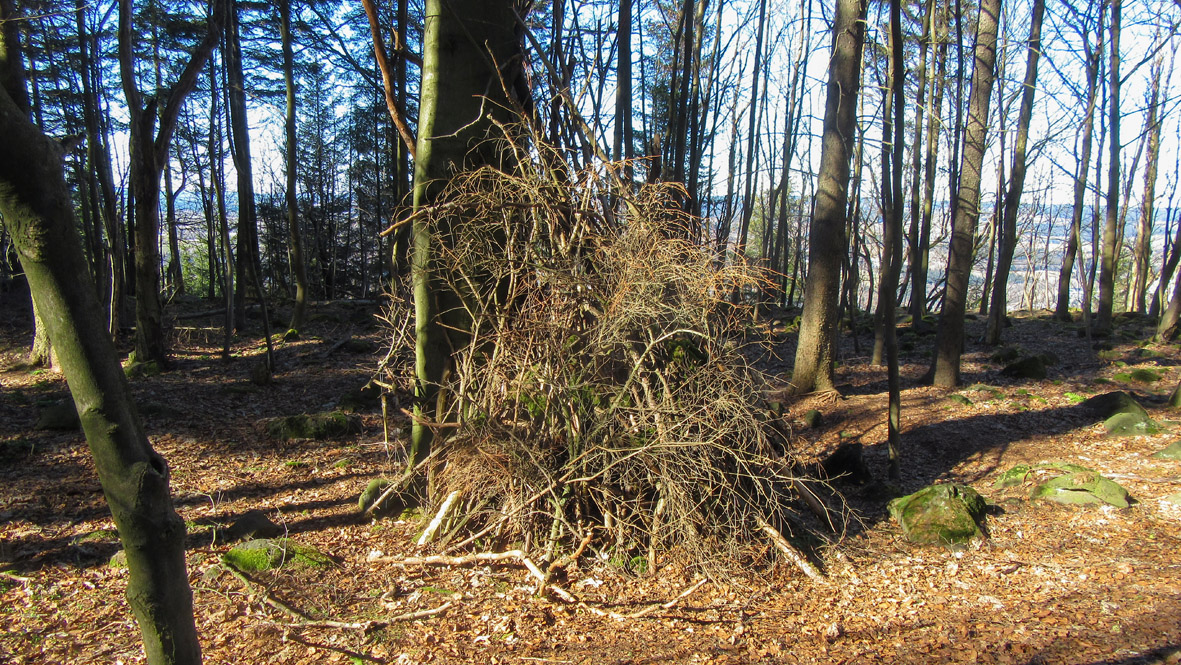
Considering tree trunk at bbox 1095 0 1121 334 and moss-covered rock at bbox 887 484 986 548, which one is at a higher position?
tree trunk at bbox 1095 0 1121 334

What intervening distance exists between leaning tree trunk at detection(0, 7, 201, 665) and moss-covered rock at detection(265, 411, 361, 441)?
18.0ft

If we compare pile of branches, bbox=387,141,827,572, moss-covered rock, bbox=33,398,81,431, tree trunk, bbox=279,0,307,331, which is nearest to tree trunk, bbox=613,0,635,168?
pile of branches, bbox=387,141,827,572

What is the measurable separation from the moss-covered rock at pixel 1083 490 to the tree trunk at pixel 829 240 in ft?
11.2

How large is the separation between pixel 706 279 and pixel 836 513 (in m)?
2.32

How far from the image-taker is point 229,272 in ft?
31.6

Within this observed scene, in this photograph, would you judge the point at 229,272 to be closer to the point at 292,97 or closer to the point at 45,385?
the point at 45,385

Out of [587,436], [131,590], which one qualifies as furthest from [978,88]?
[131,590]

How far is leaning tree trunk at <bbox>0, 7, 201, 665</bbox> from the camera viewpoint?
5.72 ft

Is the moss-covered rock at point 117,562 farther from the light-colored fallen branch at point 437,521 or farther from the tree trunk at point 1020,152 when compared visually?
the tree trunk at point 1020,152

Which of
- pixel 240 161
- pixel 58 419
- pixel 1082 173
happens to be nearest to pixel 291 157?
pixel 240 161

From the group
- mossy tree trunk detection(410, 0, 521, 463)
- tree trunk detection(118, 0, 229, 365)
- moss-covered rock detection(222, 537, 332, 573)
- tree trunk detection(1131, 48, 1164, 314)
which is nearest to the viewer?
moss-covered rock detection(222, 537, 332, 573)

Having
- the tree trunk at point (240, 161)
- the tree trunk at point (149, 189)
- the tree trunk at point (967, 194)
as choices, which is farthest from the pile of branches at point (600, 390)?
the tree trunk at point (149, 189)

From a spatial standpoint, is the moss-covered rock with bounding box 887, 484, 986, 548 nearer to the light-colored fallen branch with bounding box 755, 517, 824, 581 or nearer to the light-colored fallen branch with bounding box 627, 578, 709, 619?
the light-colored fallen branch with bounding box 755, 517, 824, 581

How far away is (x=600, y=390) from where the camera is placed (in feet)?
15.1
